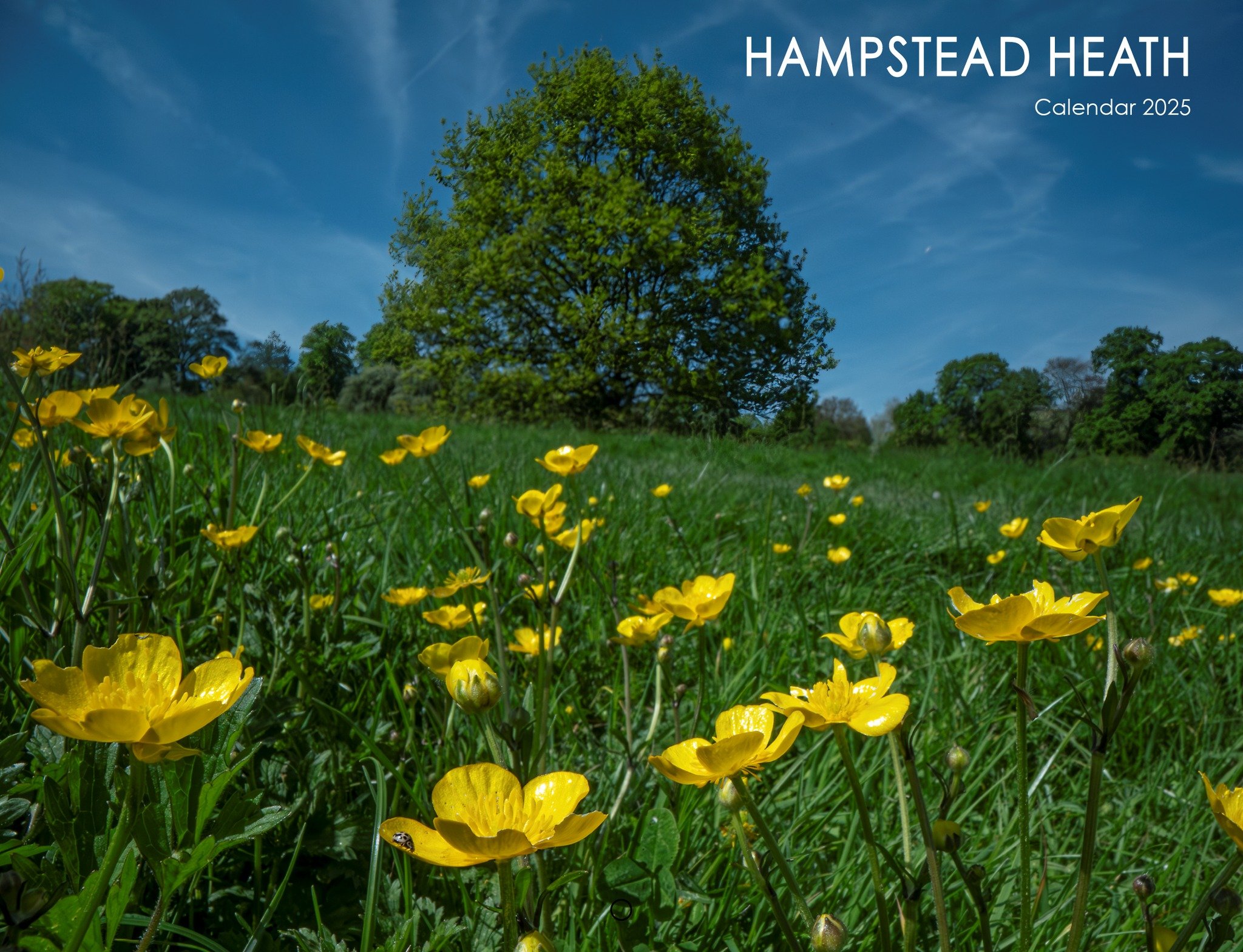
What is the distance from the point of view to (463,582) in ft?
4.46

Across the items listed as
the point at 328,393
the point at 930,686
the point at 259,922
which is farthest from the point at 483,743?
the point at 328,393

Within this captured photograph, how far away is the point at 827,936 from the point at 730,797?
0.11m

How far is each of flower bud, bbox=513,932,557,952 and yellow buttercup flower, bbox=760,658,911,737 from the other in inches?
9.5

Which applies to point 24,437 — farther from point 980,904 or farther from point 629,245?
point 980,904

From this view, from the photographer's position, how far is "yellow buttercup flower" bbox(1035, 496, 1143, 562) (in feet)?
2.30

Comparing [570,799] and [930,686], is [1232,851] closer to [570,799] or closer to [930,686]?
[930,686]

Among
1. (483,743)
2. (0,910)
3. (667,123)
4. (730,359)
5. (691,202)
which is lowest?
(483,743)

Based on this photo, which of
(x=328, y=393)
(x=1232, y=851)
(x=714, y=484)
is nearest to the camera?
(x=1232, y=851)

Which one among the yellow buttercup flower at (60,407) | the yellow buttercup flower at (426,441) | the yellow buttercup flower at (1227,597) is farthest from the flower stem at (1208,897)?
the yellow buttercup flower at (1227,597)

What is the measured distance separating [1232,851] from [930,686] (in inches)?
25.8

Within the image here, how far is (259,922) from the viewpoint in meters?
0.72

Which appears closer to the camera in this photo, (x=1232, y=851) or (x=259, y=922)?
(x=259, y=922)

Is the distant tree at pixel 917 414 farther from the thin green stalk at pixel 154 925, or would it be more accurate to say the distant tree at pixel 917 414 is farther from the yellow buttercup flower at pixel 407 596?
the thin green stalk at pixel 154 925

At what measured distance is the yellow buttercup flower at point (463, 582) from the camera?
1.16 m
